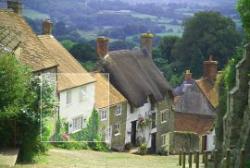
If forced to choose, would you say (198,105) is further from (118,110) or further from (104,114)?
(104,114)

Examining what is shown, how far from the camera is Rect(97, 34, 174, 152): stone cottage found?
4259 centimetres

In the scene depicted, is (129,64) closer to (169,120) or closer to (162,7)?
(169,120)

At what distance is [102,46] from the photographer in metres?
43.7

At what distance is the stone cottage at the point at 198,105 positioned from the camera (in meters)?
49.7

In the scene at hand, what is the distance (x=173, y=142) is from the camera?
51.0 m

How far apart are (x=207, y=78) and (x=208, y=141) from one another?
724 cm

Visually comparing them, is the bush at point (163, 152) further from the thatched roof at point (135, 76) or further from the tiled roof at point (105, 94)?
the tiled roof at point (105, 94)

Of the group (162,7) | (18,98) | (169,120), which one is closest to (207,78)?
(169,120)

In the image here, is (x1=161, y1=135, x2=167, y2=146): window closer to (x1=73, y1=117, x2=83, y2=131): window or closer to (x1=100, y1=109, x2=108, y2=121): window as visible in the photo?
(x1=100, y1=109, x2=108, y2=121): window

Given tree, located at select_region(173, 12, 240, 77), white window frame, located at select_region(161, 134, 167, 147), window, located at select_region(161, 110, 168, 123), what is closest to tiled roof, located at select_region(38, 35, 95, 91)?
window, located at select_region(161, 110, 168, 123)

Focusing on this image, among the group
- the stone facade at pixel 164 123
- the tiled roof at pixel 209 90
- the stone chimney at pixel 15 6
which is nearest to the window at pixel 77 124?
the stone chimney at pixel 15 6

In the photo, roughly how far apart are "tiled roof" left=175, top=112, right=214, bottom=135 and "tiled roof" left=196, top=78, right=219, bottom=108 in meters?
1.43

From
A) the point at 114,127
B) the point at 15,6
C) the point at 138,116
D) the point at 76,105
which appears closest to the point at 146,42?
the point at 138,116

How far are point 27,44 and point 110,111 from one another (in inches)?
395
